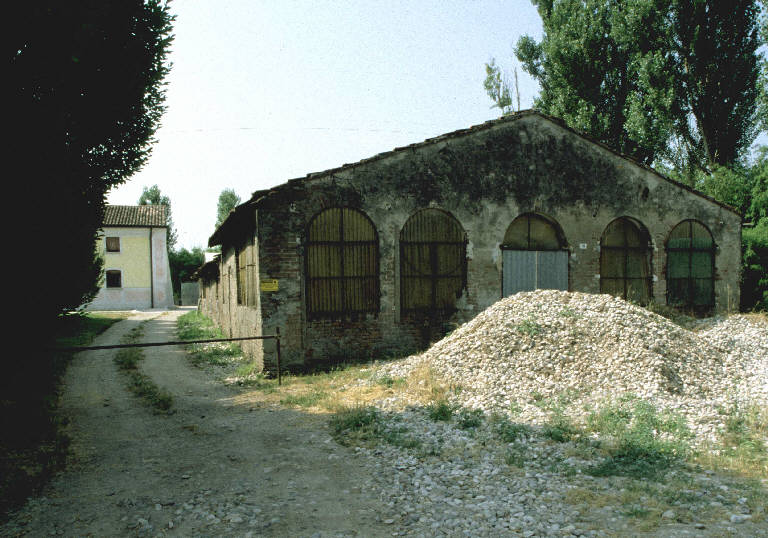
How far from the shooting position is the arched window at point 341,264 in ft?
34.0

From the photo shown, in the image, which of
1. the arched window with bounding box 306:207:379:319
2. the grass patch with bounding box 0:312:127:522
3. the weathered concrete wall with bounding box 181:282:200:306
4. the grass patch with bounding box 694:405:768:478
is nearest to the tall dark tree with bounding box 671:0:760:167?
the arched window with bounding box 306:207:379:319

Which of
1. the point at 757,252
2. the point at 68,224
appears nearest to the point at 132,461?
the point at 68,224

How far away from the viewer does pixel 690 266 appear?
564 inches

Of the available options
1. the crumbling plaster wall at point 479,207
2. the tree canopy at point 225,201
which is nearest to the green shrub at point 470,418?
the crumbling plaster wall at point 479,207

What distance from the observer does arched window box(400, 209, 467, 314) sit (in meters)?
11.2

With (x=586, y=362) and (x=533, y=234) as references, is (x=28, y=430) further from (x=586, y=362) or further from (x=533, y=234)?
(x=533, y=234)

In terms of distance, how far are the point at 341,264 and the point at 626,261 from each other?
27.1 feet

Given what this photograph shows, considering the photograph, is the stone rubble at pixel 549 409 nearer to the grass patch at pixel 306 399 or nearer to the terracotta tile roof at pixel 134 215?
the grass patch at pixel 306 399

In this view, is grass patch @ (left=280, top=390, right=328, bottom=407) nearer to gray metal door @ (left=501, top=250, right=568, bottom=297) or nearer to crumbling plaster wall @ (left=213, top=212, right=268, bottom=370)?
crumbling plaster wall @ (left=213, top=212, right=268, bottom=370)

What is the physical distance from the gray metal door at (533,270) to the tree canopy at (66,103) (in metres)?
8.94

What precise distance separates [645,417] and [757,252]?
13.3 meters

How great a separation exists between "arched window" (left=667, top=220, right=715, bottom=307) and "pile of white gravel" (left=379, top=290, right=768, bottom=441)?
14.5 feet

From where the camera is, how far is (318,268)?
10.4m

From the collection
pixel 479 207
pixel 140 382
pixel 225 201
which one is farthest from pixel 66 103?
pixel 225 201
